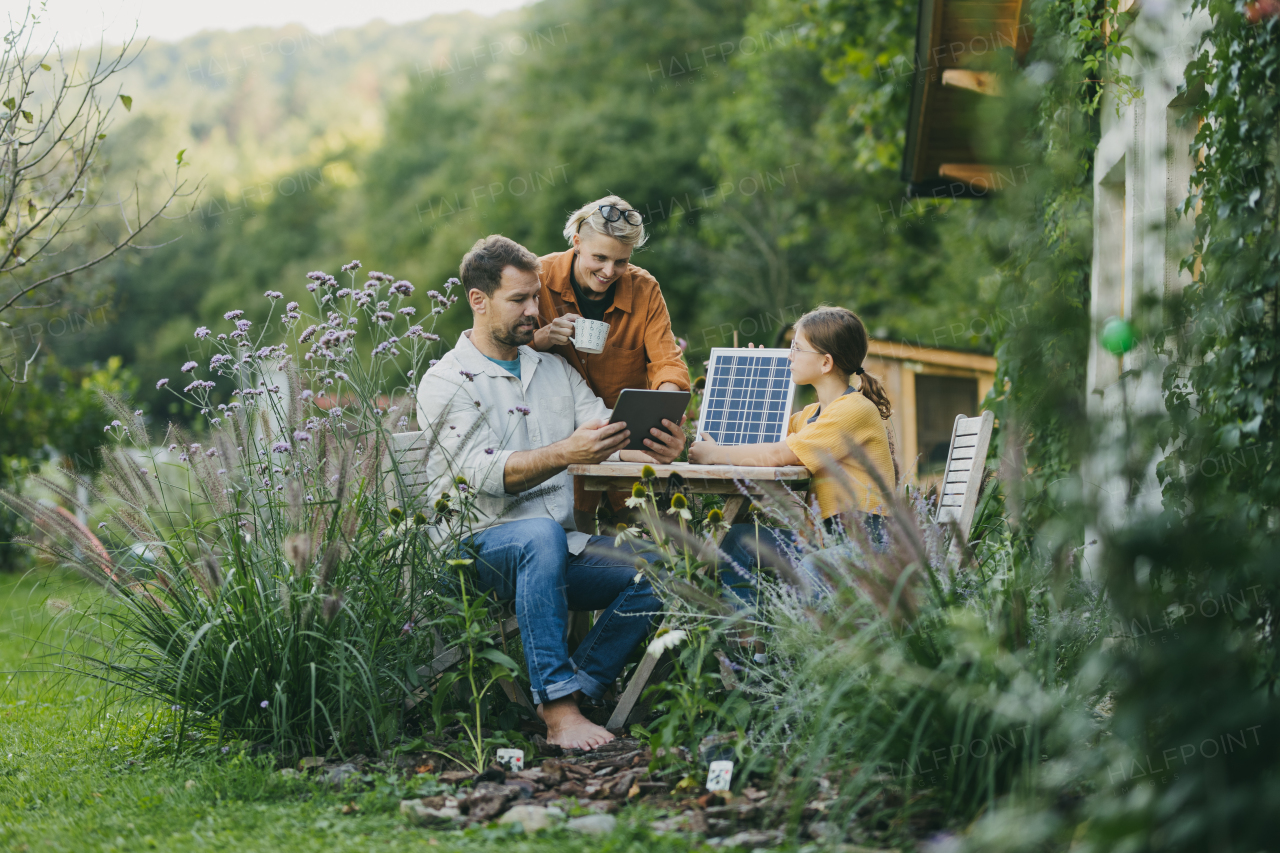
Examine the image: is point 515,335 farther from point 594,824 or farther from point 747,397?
point 594,824

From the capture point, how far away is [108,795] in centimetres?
301

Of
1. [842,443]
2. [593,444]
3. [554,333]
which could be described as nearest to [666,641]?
[593,444]

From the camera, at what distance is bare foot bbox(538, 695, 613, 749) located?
332 cm

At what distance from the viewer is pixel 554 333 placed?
408cm

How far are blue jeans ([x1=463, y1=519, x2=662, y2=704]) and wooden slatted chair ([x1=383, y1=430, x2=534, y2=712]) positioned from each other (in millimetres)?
116

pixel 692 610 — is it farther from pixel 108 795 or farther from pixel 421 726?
pixel 108 795

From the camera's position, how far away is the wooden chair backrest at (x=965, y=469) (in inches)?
147

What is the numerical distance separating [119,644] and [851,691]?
2.17 metres

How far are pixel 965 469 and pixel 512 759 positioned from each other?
194 centimetres

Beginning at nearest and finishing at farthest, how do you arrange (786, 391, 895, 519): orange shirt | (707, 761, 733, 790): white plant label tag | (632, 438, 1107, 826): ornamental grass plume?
(632, 438, 1107, 826): ornamental grass plume, (707, 761, 733, 790): white plant label tag, (786, 391, 895, 519): orange shirt

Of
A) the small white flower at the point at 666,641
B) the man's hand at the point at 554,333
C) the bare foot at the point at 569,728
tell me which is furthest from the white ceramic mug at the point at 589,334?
the small white flower at the point at 666,641

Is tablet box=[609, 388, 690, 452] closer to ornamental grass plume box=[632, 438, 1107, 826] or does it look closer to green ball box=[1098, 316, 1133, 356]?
ornamental grass plume box=[632, 438, 1107, 826]

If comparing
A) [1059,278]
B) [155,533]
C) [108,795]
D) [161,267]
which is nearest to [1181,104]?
[1059,278]

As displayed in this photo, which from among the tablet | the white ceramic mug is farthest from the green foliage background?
the tablet
